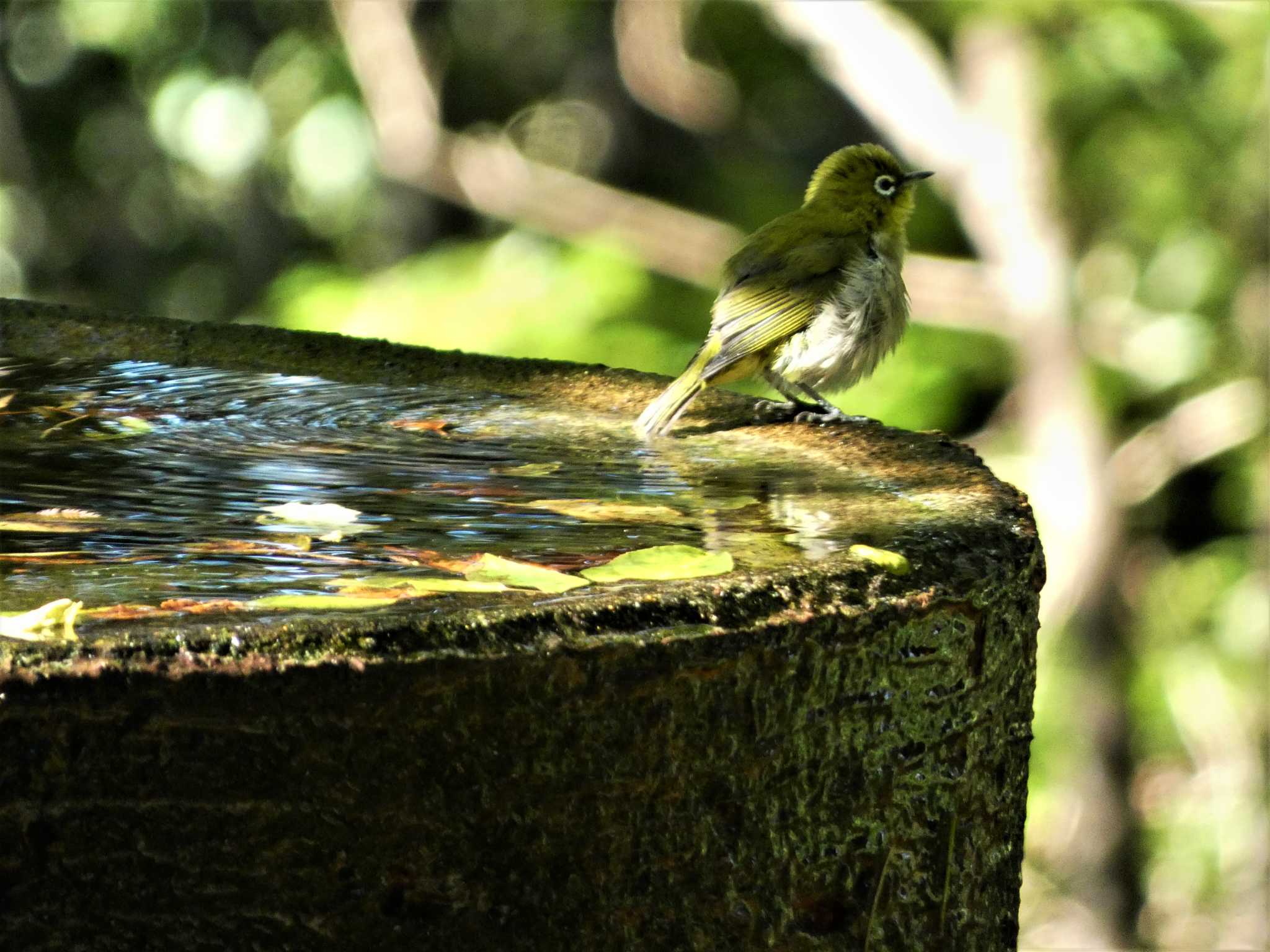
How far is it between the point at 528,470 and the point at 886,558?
68 centimetres

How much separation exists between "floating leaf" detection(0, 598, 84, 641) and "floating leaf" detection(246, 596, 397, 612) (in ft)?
0.44

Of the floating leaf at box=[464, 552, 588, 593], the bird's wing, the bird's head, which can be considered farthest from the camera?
the bird's head

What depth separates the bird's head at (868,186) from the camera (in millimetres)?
3803

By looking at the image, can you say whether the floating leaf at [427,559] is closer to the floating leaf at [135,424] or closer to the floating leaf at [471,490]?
the floating leaf at [471,490]

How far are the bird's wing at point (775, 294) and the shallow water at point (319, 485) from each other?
70cm

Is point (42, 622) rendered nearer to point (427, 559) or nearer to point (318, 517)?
point (427, 559)

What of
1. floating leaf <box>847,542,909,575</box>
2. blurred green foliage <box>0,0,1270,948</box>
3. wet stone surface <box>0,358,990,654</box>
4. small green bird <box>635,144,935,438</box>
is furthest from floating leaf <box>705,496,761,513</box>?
blurred green foliage <box>0,0,1270,948</box>

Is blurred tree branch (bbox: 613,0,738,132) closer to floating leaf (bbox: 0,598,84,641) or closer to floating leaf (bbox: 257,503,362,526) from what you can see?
floating leaf (bbox: 257,503,362,526)

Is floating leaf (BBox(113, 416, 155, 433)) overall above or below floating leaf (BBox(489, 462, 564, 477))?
above

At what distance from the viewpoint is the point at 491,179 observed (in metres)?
8.36

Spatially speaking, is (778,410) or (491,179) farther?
(491,179)

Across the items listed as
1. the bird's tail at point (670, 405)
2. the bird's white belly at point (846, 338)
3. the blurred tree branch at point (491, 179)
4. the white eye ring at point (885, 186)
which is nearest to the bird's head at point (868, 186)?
the white eye ring at point (885, 186)

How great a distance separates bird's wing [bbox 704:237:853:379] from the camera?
3.27 meters

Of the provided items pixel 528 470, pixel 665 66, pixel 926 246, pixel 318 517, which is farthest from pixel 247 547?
pixel 926 246
